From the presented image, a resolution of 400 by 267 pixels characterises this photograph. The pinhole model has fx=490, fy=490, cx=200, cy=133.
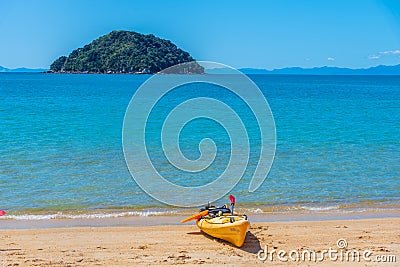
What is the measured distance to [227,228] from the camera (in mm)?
11531

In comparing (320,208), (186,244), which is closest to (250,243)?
(186,244)

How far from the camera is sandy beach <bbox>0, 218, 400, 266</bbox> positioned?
1066 centimetres

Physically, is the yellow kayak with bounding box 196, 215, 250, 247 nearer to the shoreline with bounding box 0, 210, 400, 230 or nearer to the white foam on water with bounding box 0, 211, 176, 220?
the shoreline with bounding box 0, 210, 400, 230

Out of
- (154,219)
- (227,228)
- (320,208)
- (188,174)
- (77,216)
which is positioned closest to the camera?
(227,228)

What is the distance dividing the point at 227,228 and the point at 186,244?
1086 millimetres

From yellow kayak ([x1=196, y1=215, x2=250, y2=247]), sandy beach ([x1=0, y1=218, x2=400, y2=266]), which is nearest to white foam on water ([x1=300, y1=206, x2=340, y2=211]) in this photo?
sandy beach ([x1=0, y1=218, x2=400, y2=266])

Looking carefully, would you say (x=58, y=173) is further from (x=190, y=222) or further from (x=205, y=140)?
(x=205, y=140)

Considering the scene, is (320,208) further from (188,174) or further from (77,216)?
(77,216)

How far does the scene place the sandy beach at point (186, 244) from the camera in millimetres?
10664

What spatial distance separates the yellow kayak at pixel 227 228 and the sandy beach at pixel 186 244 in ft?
0.61

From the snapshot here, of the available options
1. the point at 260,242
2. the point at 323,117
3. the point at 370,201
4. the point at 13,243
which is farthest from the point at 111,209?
the point at 323,117

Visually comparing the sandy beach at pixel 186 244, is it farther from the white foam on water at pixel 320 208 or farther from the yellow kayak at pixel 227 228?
the white foam on water at pixel 320 208

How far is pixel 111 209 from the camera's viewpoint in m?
15.1

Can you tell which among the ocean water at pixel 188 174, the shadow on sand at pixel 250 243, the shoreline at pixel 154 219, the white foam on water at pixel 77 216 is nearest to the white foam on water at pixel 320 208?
the ocean water at pixel 188 174
